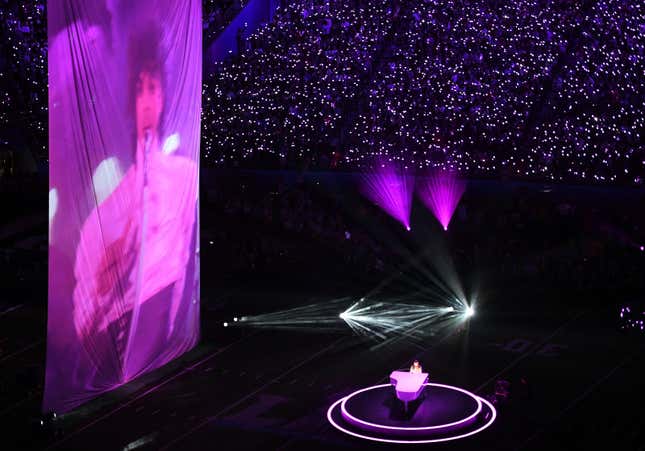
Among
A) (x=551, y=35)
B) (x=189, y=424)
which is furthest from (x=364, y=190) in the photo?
(x=189, y=424)

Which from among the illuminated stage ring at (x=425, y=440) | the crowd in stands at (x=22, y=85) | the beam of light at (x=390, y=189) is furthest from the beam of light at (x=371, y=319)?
the crowd in stands at (x=22, y=85)

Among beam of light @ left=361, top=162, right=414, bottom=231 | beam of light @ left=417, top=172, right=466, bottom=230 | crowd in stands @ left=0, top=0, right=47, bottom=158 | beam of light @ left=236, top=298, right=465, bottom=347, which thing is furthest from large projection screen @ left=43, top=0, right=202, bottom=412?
crowd in stands @ left=0, top=0, right=47, bottom=158

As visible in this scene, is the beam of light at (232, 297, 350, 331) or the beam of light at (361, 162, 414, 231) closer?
the beam of light at (232, 297, 350, 331)

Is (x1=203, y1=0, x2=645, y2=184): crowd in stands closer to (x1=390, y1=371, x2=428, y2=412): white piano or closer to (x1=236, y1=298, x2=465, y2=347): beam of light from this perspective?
(x1=236, y1=298, x2=465, y2=347): beam of light

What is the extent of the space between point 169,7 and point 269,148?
10497mm

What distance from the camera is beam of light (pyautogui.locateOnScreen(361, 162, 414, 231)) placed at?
19047mm

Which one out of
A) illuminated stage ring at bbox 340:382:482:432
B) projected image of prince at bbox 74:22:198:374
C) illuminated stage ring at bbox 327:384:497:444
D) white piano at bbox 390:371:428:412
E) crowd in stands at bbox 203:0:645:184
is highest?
crowd in stands at bbox 203:0:645:184

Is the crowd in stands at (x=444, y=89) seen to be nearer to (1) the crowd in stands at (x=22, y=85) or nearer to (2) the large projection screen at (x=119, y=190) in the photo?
(1) the crowd in stands at (x=22, y=85)

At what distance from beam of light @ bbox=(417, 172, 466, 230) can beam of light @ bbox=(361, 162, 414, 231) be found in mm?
337

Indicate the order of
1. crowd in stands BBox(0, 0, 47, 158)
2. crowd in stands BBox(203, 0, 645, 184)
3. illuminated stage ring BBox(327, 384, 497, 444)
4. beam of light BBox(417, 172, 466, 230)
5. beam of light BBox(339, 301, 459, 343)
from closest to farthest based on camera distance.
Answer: illuminated stage ring BBox(327, 384, 497, 444) → beam of light BBox(339, 301, 459, 343) → beam of light BBox(417, 172, 466, 230) → crowd in stands BBox(203, 0, 645, 184) → crowd in stands BBox(0, 0, 47, 158)

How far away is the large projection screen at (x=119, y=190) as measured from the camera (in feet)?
33.4

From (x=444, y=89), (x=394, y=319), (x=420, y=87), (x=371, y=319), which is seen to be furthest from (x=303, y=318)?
(x=420, y=87)

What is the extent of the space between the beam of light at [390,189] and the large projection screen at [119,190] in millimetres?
7329

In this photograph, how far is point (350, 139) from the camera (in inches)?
846
